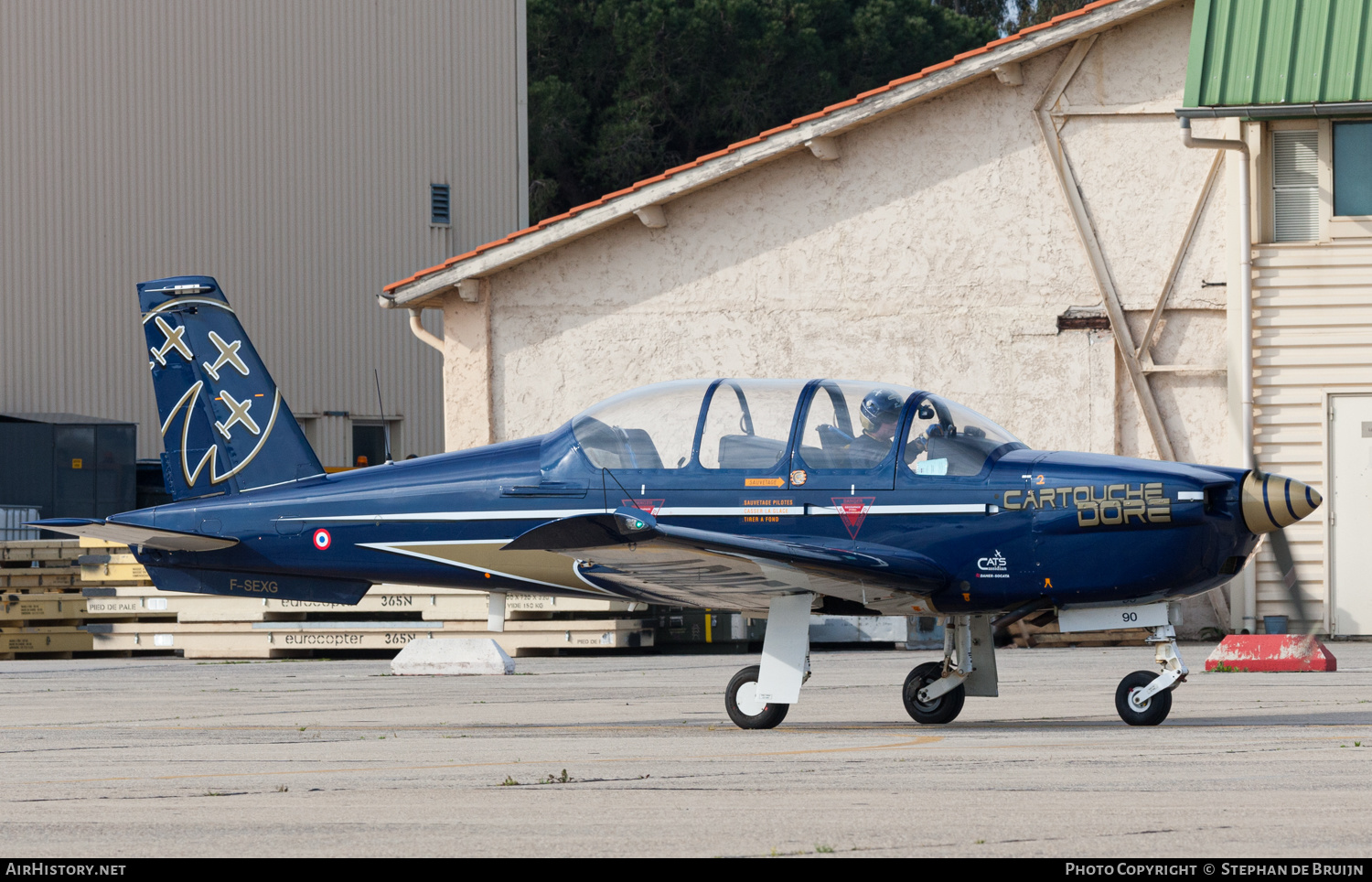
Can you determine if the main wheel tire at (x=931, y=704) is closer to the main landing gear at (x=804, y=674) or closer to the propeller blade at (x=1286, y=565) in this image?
the main landing gear at (x=804, y=674)

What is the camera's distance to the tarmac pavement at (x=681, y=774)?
5.18m

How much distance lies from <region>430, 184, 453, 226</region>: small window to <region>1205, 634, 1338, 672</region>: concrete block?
20669 millimetres

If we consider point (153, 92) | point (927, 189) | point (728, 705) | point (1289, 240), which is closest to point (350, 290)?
point (153, 92)

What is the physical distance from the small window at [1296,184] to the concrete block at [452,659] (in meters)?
9.46

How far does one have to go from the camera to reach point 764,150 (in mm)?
19672

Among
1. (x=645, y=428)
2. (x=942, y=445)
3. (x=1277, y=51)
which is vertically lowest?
(x=942, y=445)

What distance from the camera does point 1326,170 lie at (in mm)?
18469

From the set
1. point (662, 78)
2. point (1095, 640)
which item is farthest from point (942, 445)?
point (662, 78)

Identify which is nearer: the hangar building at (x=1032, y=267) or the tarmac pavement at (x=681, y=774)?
the tarmac pavement at (x=681, y=774)

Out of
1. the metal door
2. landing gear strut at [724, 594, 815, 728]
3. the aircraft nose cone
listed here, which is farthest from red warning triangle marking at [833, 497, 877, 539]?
the metal door

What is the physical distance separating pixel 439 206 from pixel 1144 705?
2481 centimetres

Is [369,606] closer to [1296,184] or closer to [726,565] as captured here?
[726,565]

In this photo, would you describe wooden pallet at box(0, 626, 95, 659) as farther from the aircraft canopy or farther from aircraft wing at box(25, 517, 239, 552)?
the aircraft canopy

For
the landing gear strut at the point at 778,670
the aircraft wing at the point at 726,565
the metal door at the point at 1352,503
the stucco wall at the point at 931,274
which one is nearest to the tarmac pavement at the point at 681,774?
the landing gear strut at the point at 778,670
